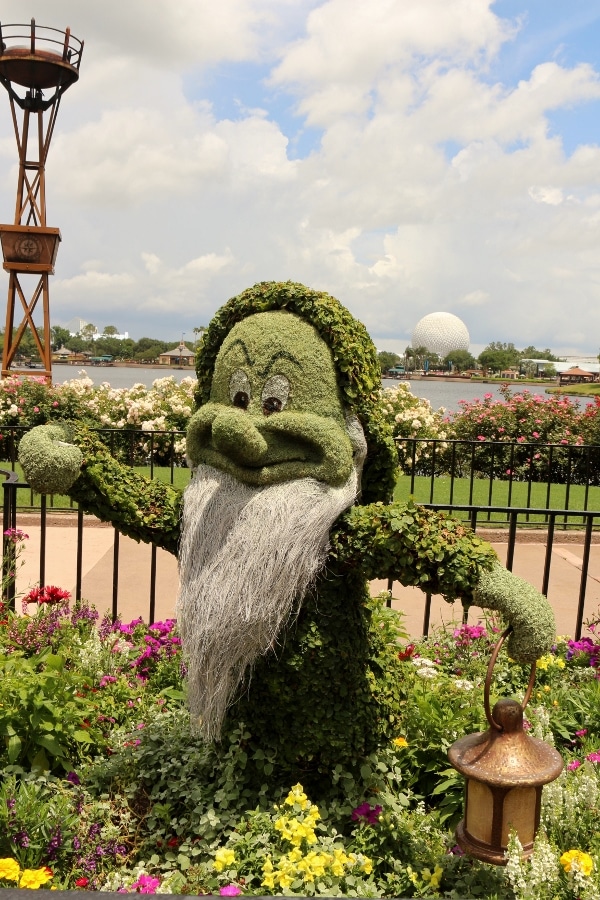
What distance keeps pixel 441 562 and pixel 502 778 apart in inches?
25.4

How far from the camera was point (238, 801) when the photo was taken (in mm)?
2639

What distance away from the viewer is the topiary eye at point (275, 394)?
247cm

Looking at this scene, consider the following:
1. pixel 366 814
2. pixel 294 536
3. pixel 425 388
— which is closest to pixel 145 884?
pixel 366 814

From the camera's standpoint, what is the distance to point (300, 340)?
250 centimetres

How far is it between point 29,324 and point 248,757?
18.1 meters

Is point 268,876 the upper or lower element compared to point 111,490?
lower

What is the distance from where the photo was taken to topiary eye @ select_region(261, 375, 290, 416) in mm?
2471

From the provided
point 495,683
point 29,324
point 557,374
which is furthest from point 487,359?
point 495,683

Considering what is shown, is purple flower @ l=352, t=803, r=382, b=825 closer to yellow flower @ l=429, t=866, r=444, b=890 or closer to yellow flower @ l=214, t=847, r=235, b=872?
yellow flower @ l=429, t=866, r=444, b=890

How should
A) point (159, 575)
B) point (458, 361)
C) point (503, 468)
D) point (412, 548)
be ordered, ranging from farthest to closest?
point (458, 361) < point (503, 468) < point (159, 575) < point (412, 548)

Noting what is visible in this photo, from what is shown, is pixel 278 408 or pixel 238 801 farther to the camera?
pixel 238 801

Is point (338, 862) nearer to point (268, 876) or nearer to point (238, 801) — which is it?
point (268, 876)

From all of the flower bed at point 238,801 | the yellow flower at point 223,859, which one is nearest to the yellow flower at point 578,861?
the flower bed at point 238,801

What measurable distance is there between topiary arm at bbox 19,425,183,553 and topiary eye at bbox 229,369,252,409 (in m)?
0.54
